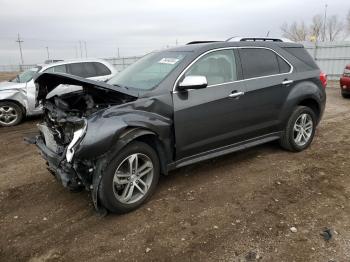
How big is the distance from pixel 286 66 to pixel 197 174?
2.18 m

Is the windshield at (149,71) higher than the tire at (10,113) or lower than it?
higher

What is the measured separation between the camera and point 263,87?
465 cm

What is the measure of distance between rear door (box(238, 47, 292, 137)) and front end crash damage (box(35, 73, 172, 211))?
55.4 inches

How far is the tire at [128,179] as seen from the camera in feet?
11.0

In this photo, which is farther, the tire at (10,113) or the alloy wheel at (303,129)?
the tire at (10,113)

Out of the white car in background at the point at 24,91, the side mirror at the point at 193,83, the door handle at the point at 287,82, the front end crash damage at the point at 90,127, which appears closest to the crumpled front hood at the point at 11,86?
the white car in background at the point at 24,91

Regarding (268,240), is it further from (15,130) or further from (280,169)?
(15,130)

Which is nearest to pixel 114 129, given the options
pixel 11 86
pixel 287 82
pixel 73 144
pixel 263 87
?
pixel 73 144

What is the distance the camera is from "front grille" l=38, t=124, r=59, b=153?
378cm

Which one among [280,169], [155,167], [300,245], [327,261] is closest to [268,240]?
[300,245]

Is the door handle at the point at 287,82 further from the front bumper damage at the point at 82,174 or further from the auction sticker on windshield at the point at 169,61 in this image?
the front bumper damage at the point at 82,174

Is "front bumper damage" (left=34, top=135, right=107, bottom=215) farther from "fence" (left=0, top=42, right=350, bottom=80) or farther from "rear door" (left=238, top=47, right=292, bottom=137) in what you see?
"fence" (left=0, top=42, right=350, bottom=80)

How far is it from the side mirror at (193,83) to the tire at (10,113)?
628cm

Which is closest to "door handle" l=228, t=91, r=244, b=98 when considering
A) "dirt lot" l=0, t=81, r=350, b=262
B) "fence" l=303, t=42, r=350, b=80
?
"dirt lot" l=0, t=81, r=350, b=262
